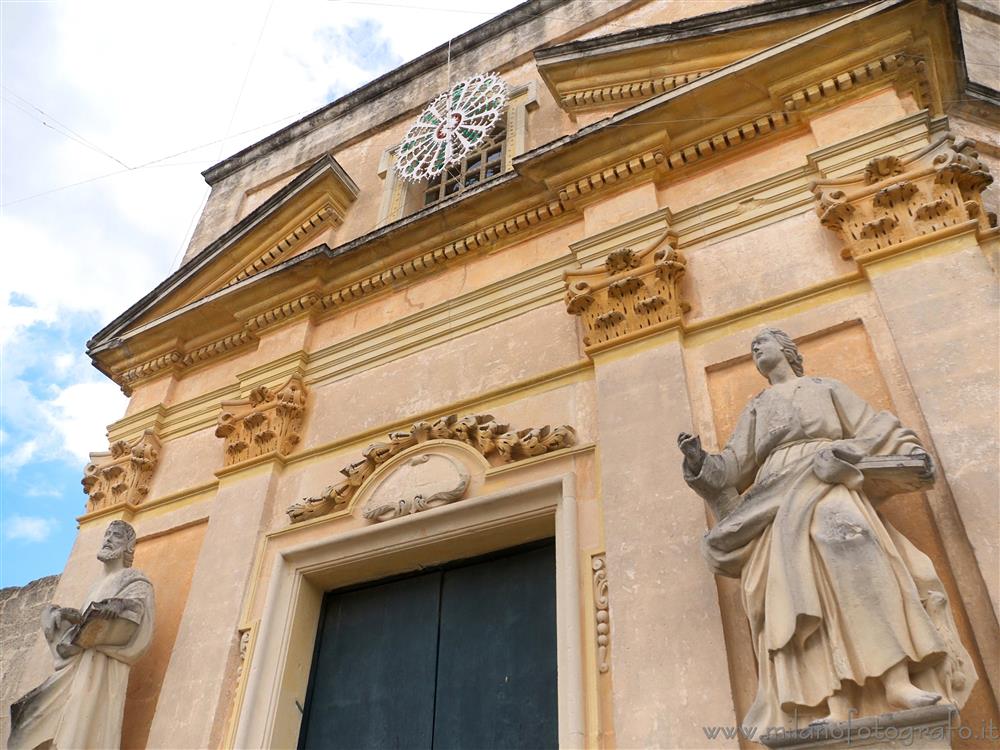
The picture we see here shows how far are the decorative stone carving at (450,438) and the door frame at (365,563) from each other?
30 cm

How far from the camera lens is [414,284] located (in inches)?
Result: 320

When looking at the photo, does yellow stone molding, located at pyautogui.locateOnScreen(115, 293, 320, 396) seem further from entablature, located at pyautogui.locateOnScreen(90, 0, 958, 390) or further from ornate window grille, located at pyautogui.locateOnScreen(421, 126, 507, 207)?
ornate window grille, located at pyautogui.locateOnScreen(421, 126, 507, 207)

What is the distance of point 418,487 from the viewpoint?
641 cm

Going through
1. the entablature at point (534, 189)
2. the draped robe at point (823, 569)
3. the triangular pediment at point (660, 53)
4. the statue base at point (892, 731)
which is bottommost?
the statue base at point (892, 731)

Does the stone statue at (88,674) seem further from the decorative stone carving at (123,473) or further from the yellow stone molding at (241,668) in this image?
the decorative stone carving at (123,473)

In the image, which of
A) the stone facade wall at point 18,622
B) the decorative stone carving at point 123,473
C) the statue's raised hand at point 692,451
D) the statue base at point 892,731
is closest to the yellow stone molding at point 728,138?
the statue's raised hand at point 692,451

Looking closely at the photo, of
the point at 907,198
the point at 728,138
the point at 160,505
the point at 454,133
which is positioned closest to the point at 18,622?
the point at 160,505

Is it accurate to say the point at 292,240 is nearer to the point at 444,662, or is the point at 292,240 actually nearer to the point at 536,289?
the point at 536,289

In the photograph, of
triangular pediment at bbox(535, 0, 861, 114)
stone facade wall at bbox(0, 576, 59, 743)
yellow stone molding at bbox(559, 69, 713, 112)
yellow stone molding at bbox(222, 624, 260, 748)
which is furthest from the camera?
stone facade wall at bbox(0, 576, 59, 743)

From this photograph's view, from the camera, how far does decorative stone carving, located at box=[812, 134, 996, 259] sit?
211 inches

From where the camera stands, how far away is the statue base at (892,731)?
3367mm

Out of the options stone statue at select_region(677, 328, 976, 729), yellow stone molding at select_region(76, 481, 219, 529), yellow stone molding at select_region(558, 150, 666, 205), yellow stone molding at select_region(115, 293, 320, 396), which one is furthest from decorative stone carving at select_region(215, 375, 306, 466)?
stone statue at select_region(677, 328, 976, 729)

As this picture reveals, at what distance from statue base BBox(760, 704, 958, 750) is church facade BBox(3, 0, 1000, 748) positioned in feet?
1.23

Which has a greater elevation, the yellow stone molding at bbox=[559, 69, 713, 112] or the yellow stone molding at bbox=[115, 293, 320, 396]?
the yellow stone molding at bbox=[559, 69, 713, 112]
